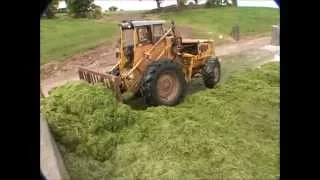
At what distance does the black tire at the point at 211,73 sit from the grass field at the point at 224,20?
38cm

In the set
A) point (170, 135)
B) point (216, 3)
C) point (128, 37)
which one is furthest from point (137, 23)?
point (170, 135)

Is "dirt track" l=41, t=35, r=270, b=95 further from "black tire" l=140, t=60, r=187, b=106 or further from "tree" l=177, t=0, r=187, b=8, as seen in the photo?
"tree" l=177, t=0, r=187, b=8

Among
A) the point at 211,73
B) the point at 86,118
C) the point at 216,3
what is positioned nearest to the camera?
the point at 86,118

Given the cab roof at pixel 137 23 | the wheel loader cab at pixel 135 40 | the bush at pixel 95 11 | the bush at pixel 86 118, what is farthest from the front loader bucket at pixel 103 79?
the bush at pixel 95 11

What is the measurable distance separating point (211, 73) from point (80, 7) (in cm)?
175

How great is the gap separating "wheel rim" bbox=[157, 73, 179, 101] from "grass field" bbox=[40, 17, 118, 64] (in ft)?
2.19

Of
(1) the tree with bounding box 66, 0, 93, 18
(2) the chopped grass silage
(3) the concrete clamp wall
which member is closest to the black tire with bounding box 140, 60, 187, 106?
(2) the chopped grass silage

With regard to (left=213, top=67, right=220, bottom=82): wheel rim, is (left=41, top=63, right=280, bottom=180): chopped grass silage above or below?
below

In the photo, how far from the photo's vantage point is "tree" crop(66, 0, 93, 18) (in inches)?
133

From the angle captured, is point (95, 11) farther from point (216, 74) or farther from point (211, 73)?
point (216, 74)

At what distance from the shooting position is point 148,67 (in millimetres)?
4156

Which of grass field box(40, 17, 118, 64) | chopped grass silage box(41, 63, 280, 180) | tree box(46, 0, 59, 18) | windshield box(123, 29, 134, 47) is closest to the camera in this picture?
tree box(46, 0, 59, 18)
